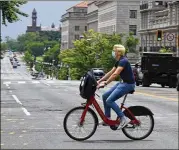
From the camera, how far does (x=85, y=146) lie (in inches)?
409

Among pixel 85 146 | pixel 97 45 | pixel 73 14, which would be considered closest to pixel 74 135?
pixel 85 146

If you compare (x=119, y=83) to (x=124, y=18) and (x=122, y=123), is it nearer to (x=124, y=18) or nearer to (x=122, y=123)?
(x=122, y=123)

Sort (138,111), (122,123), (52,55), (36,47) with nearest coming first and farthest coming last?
(122,123) → (138,111) → (52,55) → (36,47)

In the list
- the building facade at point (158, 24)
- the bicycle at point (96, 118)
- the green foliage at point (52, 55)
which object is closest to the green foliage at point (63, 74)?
the building facade at point (158, 24)

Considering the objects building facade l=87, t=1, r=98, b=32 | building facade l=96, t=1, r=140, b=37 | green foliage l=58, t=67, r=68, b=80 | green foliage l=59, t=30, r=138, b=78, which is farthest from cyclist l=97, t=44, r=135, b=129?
building facade l=87, t=1, r=98, b=32

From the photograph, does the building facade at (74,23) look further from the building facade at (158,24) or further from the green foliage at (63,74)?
the building facade at (158,24)

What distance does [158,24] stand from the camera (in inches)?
3605

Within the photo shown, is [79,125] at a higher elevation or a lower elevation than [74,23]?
lower

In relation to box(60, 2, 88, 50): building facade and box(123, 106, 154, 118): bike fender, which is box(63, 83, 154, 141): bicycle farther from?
box(60, 2, 88, 50): building facade

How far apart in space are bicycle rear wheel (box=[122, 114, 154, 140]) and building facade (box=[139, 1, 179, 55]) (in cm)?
6876

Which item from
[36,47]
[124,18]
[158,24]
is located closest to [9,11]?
[158,24]

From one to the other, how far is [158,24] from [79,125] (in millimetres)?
81806

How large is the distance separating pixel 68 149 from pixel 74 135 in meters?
0.94

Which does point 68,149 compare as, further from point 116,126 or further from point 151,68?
point 151,68
